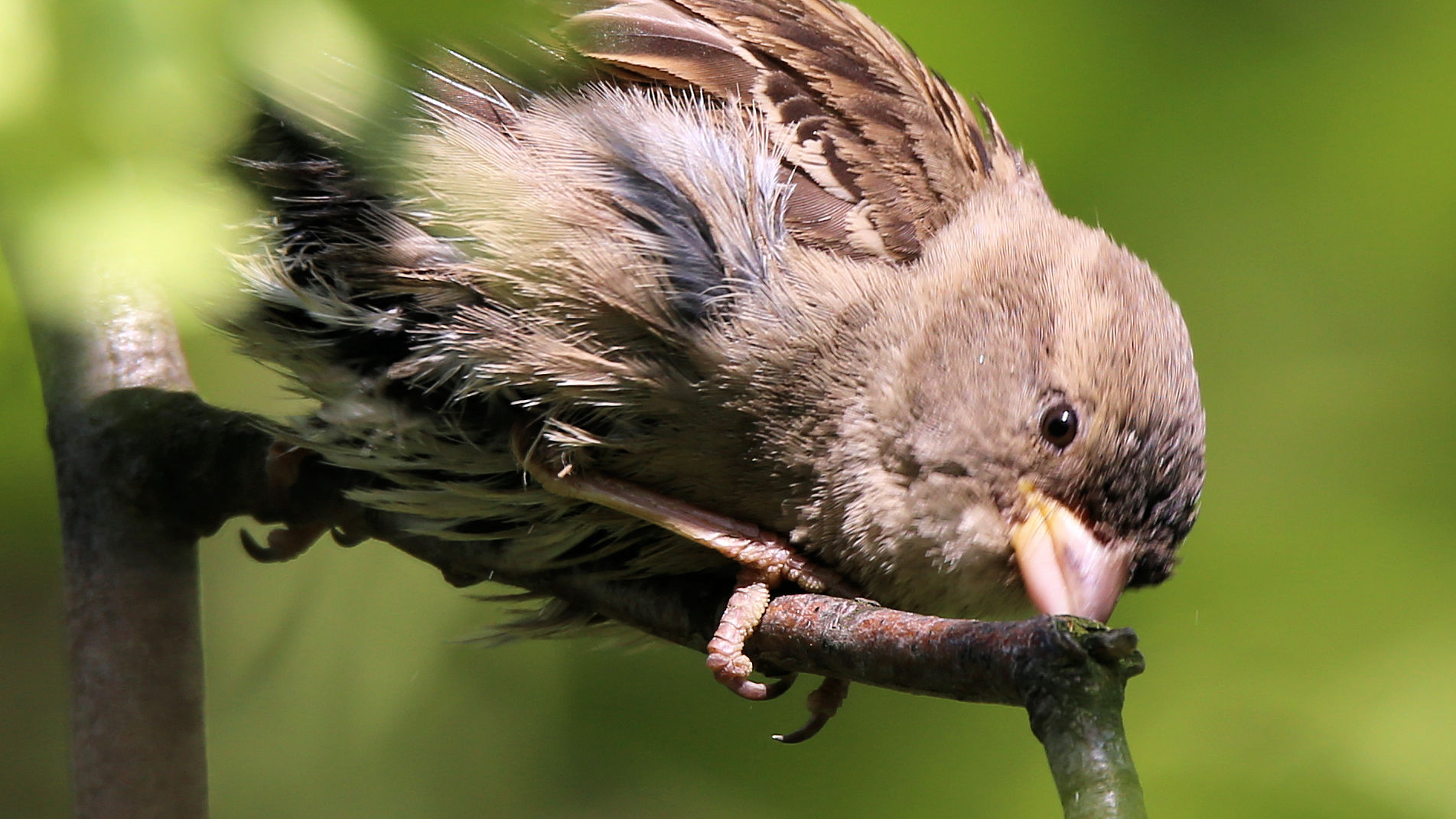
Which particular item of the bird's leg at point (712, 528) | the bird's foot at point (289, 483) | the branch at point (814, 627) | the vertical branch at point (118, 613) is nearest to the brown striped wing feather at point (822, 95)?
the bird's leg at point (712, 528)

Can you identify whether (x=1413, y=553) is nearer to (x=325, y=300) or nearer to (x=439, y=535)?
(x=439, y=535)

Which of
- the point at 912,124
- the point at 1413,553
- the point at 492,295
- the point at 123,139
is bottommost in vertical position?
A: the point at 1413,553

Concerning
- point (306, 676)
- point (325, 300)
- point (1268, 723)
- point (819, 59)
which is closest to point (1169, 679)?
point (1268, 723)

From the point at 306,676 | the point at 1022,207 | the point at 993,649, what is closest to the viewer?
the point at 993,649

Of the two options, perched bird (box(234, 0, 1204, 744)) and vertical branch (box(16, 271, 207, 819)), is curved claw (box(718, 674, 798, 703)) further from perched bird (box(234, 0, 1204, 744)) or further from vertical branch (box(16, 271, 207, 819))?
vertical branch (box(16, 271, 207, 819))

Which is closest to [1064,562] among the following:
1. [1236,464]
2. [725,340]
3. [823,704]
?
[823,704]

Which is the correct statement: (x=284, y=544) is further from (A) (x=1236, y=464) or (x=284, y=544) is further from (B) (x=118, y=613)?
(A) (x=1236, y=464)
